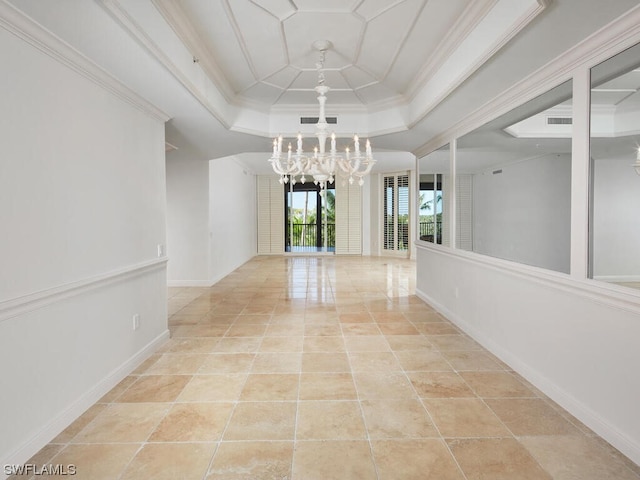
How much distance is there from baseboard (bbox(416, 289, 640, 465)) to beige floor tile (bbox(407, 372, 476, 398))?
507 mm

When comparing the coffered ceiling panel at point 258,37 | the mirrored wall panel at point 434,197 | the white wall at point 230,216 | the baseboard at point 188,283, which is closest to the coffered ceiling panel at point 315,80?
the coffered ceiling panel at point 258,37

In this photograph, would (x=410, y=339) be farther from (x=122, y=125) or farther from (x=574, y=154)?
(x=122, y=125)

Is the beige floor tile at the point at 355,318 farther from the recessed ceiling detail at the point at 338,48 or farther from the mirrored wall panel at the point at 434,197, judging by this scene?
the recessed ceiling detail at the point at 338,48

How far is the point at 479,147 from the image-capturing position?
3.84 meters

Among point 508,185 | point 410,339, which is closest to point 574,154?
point 508,185

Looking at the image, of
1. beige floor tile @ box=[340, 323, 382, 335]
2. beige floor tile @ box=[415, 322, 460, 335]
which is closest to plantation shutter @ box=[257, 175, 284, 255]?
beige floor tile @ box=[340, 323, 382, 335]

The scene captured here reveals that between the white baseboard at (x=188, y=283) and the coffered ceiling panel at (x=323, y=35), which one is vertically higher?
the coffered ceiling panel at (x=323, y=35)

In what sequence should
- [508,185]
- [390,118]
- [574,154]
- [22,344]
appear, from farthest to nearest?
[390,118] → [508,185] → [574,154] → [22,344]

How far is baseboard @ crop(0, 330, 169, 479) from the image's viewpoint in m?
1.90

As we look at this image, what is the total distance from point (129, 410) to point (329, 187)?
10040 mm

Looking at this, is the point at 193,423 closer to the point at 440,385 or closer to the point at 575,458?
the point at 440,385

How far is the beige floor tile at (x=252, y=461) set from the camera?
1.84 meters

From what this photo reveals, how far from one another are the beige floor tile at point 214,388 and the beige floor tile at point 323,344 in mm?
817

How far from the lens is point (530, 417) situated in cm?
234
